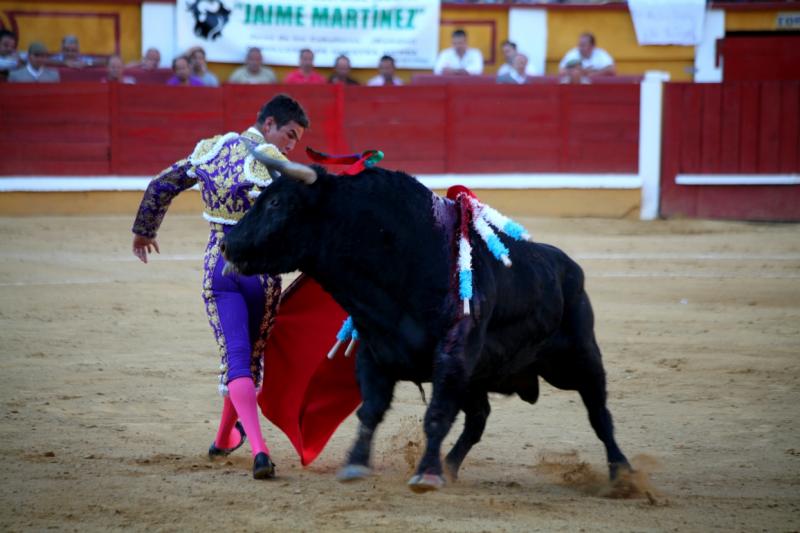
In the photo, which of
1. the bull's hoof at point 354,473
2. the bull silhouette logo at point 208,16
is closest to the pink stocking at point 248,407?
the bull's hoof at point 354,473

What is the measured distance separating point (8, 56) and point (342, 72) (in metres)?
2.89

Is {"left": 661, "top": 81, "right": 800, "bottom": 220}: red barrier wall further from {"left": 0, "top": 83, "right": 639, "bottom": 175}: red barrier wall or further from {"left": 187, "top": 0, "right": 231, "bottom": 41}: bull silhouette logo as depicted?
{"left": 187, "top": 0, "right": 231, "bottom": 41}: bull silhouette logo

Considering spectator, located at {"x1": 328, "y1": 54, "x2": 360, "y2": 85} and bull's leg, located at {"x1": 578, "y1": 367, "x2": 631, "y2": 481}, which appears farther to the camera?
spectator, located at {"x1": 328, "y1": 54, "x2": 360, "y2": 85}

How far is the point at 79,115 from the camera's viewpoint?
403 inches

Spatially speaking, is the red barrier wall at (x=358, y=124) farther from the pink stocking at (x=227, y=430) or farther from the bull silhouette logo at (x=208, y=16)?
the pink stocking at (x=227, y=430)

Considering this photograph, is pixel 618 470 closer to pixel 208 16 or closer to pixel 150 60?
pixel 150 60

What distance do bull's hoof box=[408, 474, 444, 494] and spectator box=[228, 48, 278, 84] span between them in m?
8.08

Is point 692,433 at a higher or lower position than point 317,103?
lower

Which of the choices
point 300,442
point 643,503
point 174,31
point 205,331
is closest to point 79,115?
point 174,31

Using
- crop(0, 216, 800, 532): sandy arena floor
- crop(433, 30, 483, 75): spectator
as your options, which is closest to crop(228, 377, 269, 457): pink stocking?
crop(0, 216, 800, 532): sandy arena floor

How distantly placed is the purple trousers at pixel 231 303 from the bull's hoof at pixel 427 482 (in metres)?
0.81

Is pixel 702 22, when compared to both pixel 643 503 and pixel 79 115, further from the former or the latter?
pixel 643 503

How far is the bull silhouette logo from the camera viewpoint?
35.9ft

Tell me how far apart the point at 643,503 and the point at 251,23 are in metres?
8.51
